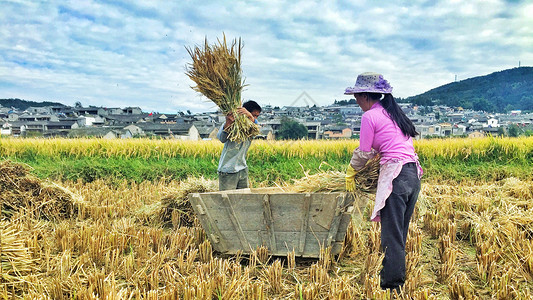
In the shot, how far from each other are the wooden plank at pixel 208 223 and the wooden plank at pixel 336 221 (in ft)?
3.09

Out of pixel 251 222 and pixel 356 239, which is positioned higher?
pixel 251 222

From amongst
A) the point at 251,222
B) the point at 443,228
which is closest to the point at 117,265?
the point at 251,222

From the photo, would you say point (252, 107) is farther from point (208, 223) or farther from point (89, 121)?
point (89, 121)

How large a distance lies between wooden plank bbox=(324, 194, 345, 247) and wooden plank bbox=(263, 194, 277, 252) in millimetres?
453

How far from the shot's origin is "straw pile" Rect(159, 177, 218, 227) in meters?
4.61

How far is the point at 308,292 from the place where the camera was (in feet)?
8.50

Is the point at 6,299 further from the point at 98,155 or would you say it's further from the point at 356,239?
the point at 98,155

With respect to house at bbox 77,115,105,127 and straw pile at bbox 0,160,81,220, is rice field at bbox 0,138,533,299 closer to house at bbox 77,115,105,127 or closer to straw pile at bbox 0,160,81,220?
straw pile at bbox 0,160,81,220

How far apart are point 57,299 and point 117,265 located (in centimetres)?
61

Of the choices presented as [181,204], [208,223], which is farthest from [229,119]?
[181,204]

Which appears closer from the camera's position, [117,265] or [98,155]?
[117,265]

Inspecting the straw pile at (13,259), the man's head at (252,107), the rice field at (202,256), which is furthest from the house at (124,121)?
the straw pile at (13,259)

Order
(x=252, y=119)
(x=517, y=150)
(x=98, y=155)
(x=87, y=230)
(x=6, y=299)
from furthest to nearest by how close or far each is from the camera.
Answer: (x=98, y=155) < (x=517, y=150) < (x=252, y=119) < (x=87, y=230) < (x=6, y=299)

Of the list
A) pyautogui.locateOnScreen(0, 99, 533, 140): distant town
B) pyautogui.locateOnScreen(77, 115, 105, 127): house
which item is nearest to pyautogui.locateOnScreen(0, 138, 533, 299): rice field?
pyautogui.locateOnScreen(0, 99, 533, 140): distant town
